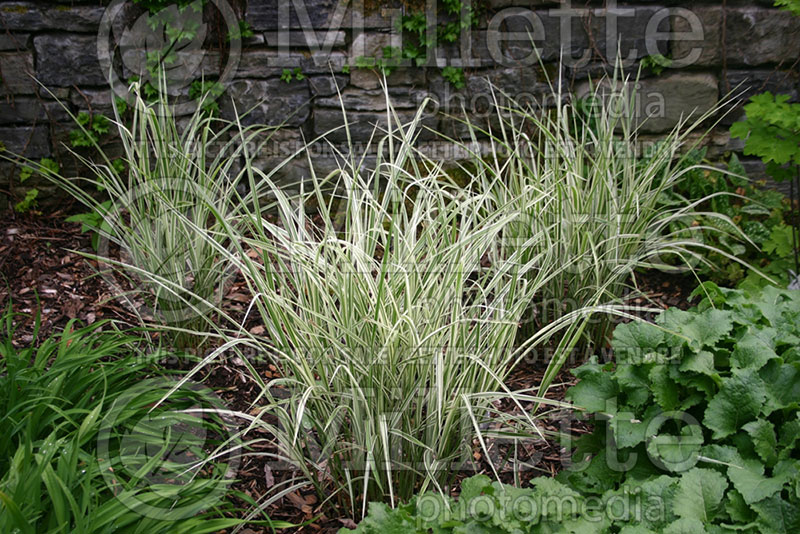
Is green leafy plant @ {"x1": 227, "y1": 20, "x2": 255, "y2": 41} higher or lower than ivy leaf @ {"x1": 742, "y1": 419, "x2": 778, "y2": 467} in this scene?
higher

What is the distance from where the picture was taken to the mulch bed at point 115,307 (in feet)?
6.19

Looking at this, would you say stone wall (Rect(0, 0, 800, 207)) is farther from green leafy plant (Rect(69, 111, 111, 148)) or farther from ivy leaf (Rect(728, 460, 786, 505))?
ivy leaf (Rect(728, 460, 786, 505))

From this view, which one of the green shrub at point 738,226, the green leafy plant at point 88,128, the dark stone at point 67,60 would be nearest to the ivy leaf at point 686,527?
the green shrub at point 738,226

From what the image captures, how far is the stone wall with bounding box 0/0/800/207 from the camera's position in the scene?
3.12 metres

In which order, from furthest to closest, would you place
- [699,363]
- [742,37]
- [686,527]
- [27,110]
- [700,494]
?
[742,37]
[27,110]
[699,363]
[700,494]
[686,527]

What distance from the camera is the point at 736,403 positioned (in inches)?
62.6

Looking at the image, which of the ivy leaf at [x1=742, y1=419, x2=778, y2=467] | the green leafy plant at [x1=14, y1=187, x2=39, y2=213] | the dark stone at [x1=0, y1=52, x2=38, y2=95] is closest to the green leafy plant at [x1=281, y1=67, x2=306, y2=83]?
the dark stone at [x1=0, y1=52, x2=38, y2=95]

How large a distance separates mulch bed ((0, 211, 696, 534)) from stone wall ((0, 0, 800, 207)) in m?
0.30

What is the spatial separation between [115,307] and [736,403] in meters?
2.22

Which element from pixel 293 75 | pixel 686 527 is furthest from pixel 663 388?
pixel 293 75

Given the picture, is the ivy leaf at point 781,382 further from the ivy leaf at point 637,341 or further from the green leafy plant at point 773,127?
the green leafy plant at point 773,127

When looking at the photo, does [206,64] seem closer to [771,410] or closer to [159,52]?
[159,52]

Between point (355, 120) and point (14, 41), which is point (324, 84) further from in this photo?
point (14, 41)

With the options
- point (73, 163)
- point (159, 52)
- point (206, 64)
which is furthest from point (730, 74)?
point (73, 163)
